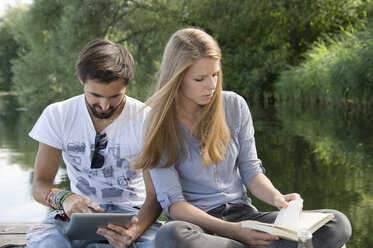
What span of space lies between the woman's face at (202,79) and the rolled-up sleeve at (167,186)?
1.13 ft

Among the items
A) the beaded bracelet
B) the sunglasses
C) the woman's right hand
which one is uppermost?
the sunglasses

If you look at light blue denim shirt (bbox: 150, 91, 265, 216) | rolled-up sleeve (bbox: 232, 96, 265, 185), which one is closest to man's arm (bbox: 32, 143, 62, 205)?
light blue denim shirt (bbox: 150, 91, 265, 216)

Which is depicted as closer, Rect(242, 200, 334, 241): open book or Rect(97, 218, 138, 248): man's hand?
Rect(242, 200, 334, 241): open book

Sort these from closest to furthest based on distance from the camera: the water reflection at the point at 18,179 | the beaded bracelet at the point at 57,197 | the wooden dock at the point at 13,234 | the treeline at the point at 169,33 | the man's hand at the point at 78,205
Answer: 1. the man's hand at the point at 78,205
2. the beaded bracelet at the point at 57,197
3. the wooden dock at the point at 13,234
4. the water reflection at the point at 18,179
5. the treeline at the point at 169,33

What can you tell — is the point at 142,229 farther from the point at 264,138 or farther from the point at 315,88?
the point at 315,88

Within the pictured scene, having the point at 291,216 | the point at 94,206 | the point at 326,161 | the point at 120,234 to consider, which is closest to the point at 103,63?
the point at 94,206

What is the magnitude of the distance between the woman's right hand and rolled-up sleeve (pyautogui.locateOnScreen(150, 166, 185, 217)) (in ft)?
0.95

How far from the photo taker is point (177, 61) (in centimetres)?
248

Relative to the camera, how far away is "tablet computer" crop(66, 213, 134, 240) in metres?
2.16

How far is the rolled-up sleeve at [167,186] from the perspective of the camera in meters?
2.42

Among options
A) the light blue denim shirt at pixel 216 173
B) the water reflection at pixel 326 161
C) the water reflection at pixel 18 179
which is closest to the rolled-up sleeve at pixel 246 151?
the light blue denim shirt at pixel 216 173

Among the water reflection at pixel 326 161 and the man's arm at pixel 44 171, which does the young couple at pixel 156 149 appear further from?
the water reflection at pixel 326 161

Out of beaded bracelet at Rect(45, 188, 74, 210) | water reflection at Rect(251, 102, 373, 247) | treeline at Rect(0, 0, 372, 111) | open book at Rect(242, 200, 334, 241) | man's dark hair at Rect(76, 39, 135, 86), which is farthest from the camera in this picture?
treeline at Rect(0, 0, 372, 111)

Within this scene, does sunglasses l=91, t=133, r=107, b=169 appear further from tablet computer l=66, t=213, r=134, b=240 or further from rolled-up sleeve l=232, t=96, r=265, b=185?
rolled-up sleeve l=232, t=96, r=265, b=185
